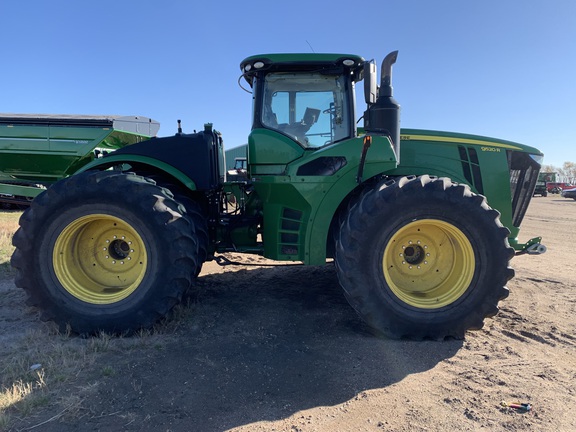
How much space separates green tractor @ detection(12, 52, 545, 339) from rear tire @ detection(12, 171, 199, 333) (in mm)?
11

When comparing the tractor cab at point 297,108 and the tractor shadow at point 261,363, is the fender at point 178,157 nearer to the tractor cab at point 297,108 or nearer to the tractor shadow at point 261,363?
the tractor cab at point 297,108

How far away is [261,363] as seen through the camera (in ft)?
9.71

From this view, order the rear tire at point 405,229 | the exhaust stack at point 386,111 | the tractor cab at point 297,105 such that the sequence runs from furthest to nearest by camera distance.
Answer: the tractor cab at point 297,105 < the exhaust stack at point 386,111 < the rear tire at point 405,229

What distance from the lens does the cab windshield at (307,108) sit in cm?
411

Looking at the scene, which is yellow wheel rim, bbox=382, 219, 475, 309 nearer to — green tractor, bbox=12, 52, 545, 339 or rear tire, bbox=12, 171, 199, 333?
green tractor, bbox=12, 52, 545, 339

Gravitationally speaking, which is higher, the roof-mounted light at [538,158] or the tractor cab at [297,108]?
the tractor cab at [297,108]

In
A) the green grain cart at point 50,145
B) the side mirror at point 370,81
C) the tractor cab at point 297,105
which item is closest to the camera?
the side mirror at point 370,81

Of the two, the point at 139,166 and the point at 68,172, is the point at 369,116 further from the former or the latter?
the point at 68,172

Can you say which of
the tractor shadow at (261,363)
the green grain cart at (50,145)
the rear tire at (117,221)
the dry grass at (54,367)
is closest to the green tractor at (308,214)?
the rear tire at (117,221)

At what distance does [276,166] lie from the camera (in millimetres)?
4055

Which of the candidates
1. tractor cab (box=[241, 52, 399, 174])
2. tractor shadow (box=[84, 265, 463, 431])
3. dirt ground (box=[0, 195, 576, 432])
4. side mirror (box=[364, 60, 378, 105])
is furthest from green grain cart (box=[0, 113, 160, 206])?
side mirror (box=[364, 60, 378, 105])

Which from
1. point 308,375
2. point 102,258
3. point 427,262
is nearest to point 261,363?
point 308,375

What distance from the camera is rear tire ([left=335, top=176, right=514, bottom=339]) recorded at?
10.8 ft

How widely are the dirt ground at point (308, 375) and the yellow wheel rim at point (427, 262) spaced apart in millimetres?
511
